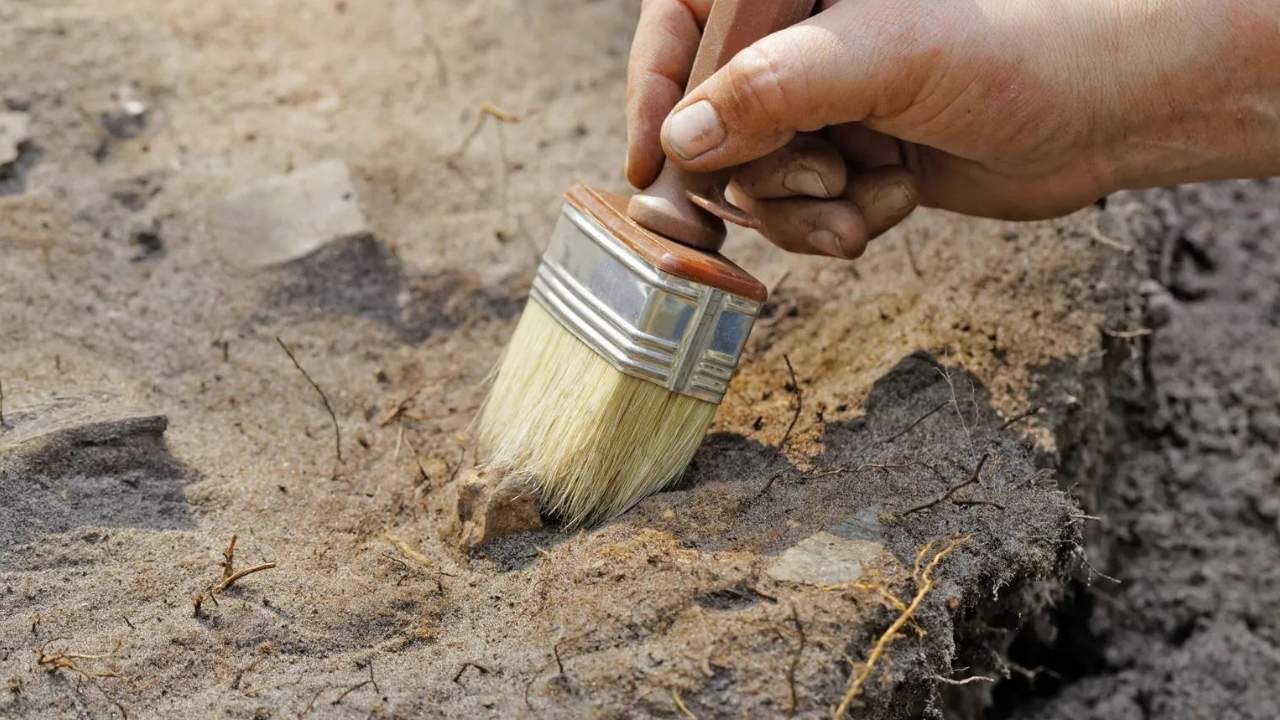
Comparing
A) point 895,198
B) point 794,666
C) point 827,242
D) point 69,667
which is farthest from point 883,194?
point 69,667

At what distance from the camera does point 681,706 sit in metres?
2.18

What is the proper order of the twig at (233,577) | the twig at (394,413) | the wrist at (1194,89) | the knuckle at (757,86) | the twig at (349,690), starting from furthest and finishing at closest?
the twig at (394,413) < the wrist at (1194,89) < the knuckle at (757,86) < the twig at (233,577) < the twig at (349,690)

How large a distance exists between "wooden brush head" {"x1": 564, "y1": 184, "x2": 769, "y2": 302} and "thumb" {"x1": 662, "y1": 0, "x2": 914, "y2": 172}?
0.21 m

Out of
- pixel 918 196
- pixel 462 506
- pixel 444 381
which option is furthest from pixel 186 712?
pixel 918 196

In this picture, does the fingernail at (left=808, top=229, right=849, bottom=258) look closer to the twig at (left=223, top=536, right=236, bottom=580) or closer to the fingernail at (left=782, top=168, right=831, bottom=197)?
the fingernail at (left=782, top=168, right=831, bottom=197)

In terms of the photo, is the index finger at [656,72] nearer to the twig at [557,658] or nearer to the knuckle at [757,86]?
the knuckle at [757,86]

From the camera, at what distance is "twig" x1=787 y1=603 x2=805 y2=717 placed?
2182 millimetres

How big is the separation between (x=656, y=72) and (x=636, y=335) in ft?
2.68

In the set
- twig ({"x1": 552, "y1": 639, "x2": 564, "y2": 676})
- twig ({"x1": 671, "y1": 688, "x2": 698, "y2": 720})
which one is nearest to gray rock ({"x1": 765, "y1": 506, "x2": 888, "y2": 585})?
twig ({"x1": 671, "y1": 688, "x2": 698, "y2": 720})

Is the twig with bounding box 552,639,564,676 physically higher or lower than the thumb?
lower

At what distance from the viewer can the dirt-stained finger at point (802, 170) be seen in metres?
2.93

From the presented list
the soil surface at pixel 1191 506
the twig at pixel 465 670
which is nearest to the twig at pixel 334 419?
the twig at pixel 465 670

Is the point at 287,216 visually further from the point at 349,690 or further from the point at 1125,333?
the point at 1125,333

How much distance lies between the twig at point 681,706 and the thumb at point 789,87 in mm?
1197
